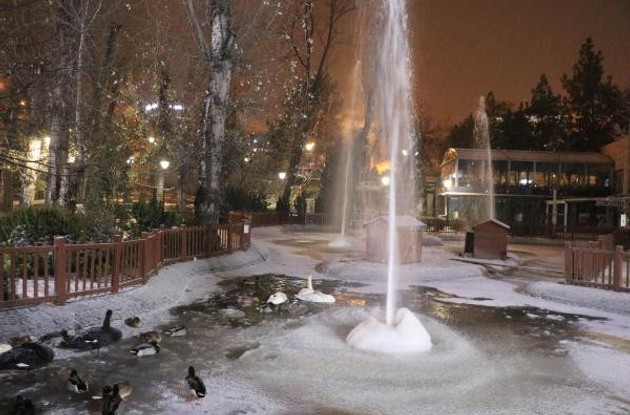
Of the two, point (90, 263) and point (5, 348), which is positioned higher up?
point (90, 263)

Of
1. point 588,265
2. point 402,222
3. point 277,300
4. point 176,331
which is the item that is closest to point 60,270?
point 176,331

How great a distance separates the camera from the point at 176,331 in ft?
30.3

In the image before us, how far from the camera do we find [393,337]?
844 centimetres

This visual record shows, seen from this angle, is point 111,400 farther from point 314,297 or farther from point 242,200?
point 242,200

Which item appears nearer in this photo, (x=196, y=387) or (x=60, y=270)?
(x=196, y=387)

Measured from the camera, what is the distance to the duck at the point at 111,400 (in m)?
5.54

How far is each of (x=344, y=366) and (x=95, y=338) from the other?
3.72 m

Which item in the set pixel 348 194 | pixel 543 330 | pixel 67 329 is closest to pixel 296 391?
→ pixel 67 329

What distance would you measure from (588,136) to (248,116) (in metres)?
43.3

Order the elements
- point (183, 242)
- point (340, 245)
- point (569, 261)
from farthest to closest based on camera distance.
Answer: point (340, 245) < point (183, 242) < point (569, 261)

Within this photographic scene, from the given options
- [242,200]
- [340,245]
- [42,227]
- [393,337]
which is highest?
[242,200]

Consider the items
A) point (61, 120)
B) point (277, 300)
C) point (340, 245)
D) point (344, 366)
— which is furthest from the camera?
point (340, 245)

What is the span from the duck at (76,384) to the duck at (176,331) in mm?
2779

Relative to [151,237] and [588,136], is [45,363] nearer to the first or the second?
[151,237]
